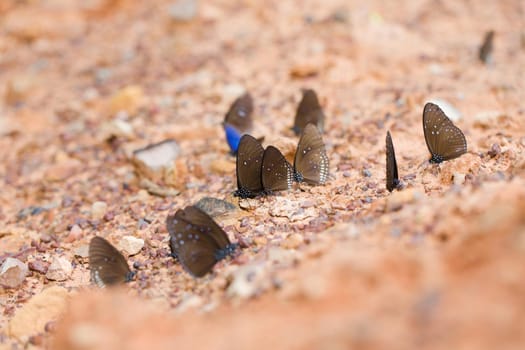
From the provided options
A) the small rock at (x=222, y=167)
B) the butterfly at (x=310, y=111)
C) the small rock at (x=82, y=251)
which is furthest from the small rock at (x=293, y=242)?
the butterfly at (x=310, y=111)

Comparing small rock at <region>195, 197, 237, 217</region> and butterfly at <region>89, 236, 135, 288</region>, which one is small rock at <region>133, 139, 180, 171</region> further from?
butterfly at <region>89, 236, 135, 288</region>

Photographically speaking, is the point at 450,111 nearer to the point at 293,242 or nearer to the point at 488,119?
the point at 488,119

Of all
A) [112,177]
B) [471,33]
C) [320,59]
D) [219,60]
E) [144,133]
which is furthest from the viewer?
[471,33]

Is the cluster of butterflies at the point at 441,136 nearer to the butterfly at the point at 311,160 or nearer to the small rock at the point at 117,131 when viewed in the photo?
the butterfly at the point at 311,160

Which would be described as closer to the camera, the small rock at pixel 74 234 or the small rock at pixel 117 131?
the small rock at pixel 74 234

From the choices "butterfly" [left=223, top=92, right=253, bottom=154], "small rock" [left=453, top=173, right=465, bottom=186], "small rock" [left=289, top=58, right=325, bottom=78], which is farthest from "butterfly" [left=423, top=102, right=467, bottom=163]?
"small rock" [left=289, top=58, right=325, bottom=78]

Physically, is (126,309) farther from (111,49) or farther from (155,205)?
(111,49)

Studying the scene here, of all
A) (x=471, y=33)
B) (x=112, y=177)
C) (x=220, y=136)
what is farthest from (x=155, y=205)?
(x=471, y=33)
